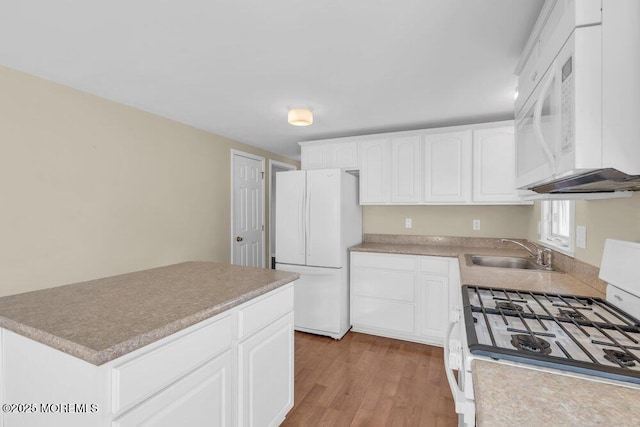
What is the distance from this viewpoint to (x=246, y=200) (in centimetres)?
404

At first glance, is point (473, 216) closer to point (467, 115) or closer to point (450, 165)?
point (450, 165)

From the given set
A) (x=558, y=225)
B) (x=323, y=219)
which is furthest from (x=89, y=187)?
(x=558, y=225)

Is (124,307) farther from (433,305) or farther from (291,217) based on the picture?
(433,305)

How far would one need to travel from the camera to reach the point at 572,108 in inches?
31.4

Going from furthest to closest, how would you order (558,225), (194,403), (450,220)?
1. (450,220)
2. (558,225)
3. (194,403)

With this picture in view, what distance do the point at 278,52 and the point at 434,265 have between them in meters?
2.34

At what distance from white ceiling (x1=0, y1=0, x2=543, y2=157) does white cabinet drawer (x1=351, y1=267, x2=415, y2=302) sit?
5.38ft

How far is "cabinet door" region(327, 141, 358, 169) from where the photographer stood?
11.3 ft

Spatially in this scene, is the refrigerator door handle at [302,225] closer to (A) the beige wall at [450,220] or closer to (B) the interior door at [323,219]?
(B) the interior door at [323,219]

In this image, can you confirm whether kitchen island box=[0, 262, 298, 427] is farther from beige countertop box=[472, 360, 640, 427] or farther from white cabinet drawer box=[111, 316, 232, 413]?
beige countertop box=[472, 360, 640, 427]

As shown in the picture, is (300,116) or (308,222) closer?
(300,116)

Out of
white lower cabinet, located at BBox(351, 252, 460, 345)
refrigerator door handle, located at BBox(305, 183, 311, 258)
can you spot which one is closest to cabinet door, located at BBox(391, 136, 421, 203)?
white lower cabinet, located at BBox(351, 252, 460, 345)

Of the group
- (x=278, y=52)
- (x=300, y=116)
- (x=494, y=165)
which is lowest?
(x=494, y=165)

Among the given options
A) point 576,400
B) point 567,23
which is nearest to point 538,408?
point 576,400
